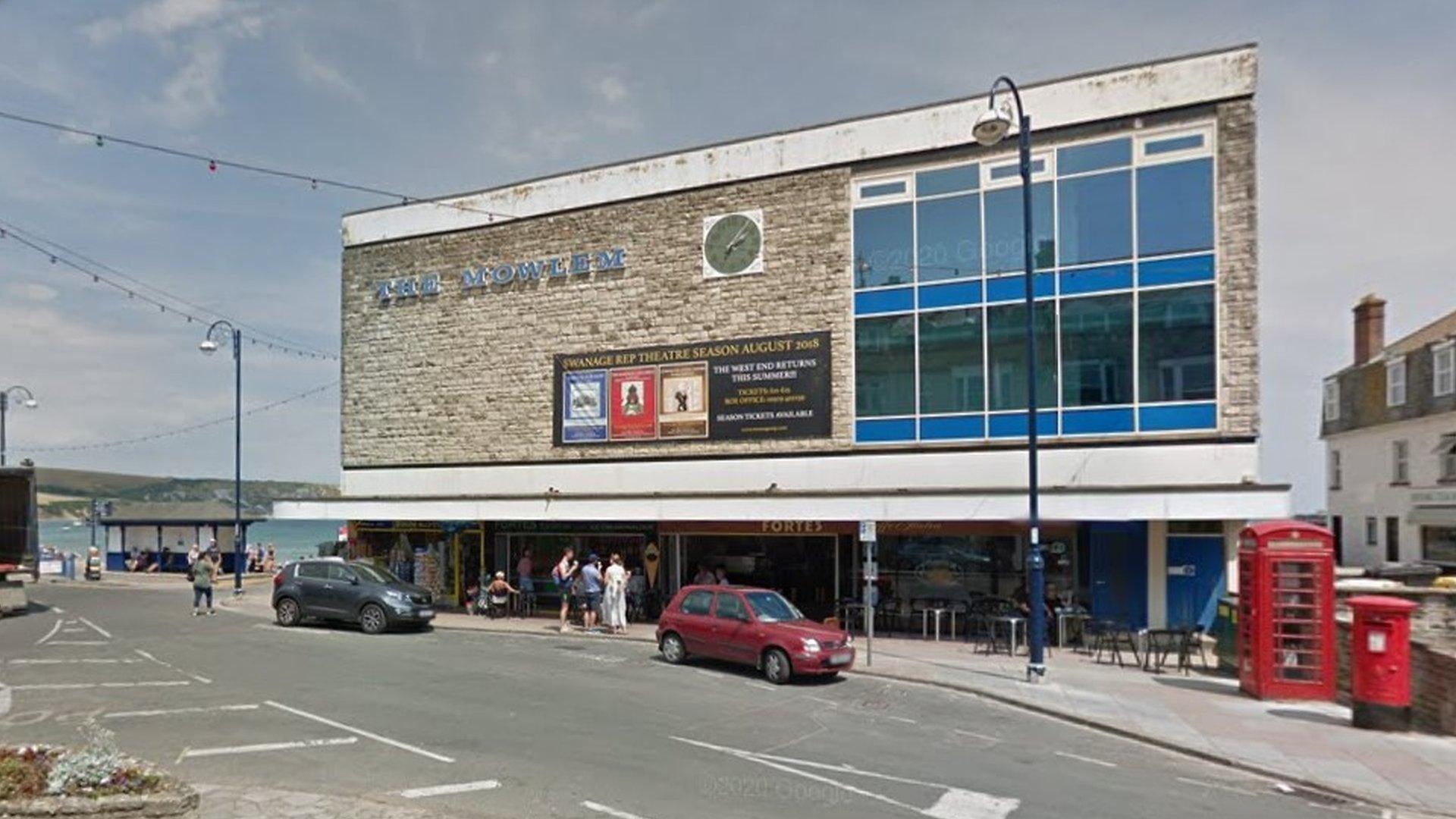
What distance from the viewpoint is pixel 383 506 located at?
26453mm

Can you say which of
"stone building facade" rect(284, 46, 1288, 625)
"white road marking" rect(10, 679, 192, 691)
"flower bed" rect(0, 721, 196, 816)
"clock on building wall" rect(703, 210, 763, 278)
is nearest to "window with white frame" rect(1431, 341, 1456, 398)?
"stone building facade" rect(284, 46, 1288, 625)

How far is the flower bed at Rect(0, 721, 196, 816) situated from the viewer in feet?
22.0

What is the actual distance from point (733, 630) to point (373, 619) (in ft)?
31.4

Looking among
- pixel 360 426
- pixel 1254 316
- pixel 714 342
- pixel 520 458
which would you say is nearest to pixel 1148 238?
pixel 1254 316

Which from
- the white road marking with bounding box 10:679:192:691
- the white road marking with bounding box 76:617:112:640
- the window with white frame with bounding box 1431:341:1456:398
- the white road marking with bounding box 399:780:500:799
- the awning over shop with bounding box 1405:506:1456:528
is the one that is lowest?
the white road marking with bounding box 76:617:112:640

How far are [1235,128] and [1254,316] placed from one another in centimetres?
379

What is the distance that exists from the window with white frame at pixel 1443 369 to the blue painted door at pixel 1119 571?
1979 centimetres

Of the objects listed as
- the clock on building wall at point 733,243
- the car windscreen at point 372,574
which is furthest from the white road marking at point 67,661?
the clock on building wall at point 733,243

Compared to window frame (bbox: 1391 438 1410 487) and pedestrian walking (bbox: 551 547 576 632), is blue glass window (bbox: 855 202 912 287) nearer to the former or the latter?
pedestrian walking (bbox: 551 547 576 632)

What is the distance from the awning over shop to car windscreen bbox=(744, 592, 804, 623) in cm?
2709

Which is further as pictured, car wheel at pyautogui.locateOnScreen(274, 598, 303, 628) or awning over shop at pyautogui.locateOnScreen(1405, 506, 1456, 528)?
awning over shop at pyautogui.locateOnScreen(1405, 506, 1456, 528)

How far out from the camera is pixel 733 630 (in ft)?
52.0

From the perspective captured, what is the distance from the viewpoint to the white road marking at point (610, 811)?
7883 mm

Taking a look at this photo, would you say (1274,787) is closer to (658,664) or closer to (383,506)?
(658,664)
